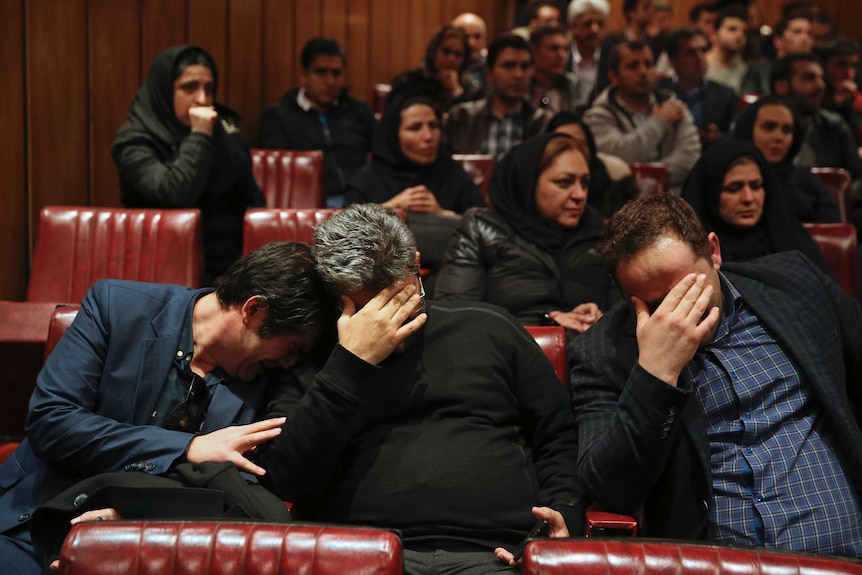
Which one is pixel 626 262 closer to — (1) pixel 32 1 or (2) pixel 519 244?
(2) pixel 519 244

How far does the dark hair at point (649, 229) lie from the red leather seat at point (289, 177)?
91.6 inches

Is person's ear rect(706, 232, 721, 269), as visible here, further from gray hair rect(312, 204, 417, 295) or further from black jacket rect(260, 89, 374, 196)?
black jacket rect(260, 89, 374, 196)

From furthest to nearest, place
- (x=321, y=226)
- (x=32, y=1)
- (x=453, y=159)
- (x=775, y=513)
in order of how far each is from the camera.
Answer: (x=453, y=159)
(x=32, y=1)
(x=321, y=226)
(x=775, y=513)

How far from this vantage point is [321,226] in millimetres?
1771

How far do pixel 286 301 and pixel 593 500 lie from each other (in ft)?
2.14

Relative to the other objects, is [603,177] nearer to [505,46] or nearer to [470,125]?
[470,125]

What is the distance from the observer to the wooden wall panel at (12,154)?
291cm

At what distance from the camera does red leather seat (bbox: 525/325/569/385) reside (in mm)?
1931

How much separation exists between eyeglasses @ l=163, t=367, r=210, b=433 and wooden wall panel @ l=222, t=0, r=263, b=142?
294 centimetres

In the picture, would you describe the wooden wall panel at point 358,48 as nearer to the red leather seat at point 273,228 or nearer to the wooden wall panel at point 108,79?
the wooden wall panel at point 108,79

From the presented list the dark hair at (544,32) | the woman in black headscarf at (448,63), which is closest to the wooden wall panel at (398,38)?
the woman in black headscarf at (448,63)

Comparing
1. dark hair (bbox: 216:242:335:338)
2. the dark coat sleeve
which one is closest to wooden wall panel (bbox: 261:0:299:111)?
the dark coat sleeve

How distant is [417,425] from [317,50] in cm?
322

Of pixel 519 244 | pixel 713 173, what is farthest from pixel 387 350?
pixel 713 173
